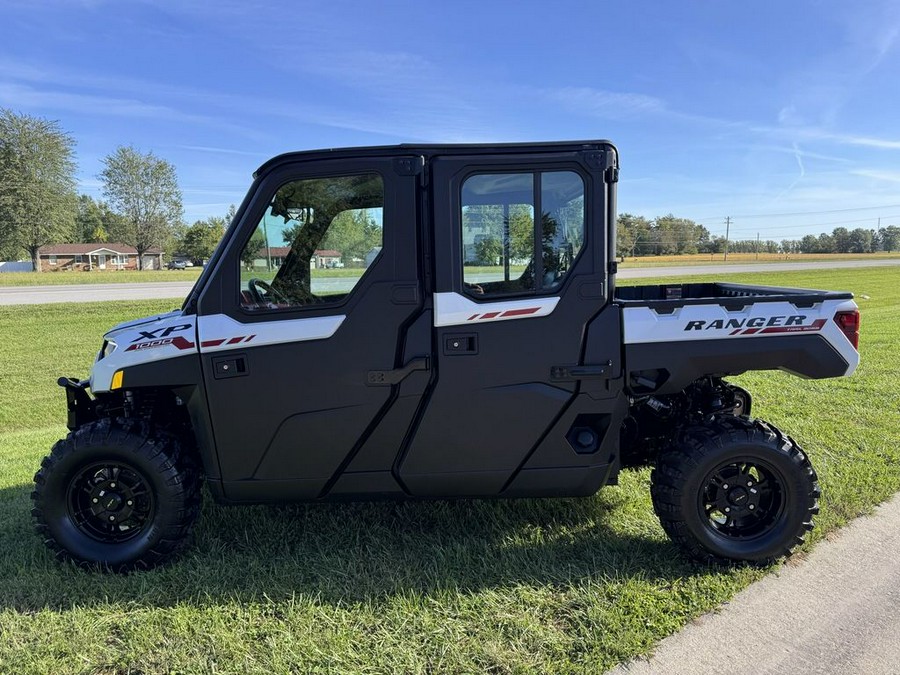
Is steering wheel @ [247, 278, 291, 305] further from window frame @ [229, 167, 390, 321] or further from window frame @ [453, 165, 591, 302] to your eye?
window frame @ [453, 165, 591, 302]

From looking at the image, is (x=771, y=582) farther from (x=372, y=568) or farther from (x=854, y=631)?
(x=372, y=568)

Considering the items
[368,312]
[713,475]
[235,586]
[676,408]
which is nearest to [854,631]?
[713,475]

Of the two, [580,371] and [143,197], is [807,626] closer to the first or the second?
[580,371]

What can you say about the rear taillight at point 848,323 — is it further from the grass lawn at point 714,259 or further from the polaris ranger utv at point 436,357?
the grass lawn at point 714,259

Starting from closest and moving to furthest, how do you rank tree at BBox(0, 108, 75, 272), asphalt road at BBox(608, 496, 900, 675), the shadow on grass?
asphalt road at BBox(608, 496, 900, 675) → the shadow on grass → tree at BBox(0, 108, 75, 272)

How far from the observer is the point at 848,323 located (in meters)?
3.12

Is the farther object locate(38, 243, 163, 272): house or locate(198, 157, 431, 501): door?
locate(38, 243, 163, 272): house

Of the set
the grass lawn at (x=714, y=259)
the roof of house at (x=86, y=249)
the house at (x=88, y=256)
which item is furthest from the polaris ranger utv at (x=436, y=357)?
the roof of house at (x=86, y=249)

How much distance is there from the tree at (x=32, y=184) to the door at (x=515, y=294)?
54.4 meters

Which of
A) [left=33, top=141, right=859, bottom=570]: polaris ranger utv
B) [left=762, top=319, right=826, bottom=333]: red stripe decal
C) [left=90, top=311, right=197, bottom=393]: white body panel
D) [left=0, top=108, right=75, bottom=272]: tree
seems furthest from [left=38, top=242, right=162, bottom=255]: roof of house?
[left=762, top=319, right=826, bottom=333]: red stripe decal

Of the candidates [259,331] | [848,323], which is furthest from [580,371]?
[259,331]

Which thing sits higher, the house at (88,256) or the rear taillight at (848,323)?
the house at (88,256)

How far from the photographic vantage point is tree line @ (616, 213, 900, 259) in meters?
66.9

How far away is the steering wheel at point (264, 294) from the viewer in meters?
3.06
